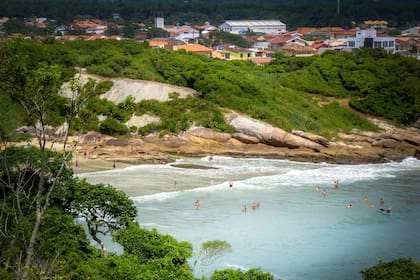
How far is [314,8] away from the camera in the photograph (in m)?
124

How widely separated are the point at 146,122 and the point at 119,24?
6834cm

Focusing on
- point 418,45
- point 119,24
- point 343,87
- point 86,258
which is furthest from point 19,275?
point 119,24

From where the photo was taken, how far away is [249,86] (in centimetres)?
4828

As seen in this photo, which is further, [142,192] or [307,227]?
[142,192]

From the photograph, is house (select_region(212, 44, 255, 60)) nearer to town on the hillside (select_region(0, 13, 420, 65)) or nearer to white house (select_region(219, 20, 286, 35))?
town on the hillside (select_region(0, 13, 420, 65))

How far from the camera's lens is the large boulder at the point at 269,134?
4259 cm

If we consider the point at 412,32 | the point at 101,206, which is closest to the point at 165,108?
the point at 101,206

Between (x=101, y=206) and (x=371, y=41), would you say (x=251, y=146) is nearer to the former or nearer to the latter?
(x=101, y=206)

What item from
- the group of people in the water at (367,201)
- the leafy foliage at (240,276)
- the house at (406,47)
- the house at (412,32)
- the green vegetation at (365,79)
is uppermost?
the leafy foliage at (240,276)

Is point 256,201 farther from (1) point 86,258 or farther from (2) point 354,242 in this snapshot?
(1) point 86,258

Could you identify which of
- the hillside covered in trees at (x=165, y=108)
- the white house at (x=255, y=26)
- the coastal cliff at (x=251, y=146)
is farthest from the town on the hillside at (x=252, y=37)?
the coastal cliff at (x=251, y=146)

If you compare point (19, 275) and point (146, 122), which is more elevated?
point (19, 275)

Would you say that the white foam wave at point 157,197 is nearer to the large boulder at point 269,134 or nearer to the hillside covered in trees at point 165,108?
the hillside covered in trees at point 165,108

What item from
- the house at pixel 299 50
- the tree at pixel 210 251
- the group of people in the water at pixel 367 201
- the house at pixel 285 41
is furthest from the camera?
the house at pixel 285 41
